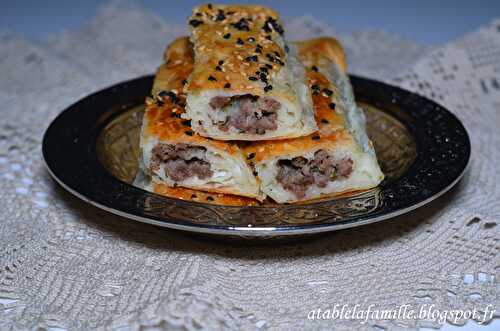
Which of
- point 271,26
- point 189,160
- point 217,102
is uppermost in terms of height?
point 271,26

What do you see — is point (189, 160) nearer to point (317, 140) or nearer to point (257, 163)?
point (257, 163)

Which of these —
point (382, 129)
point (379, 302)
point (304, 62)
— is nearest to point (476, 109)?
point (382, 129)

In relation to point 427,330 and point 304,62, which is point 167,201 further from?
point 304,62

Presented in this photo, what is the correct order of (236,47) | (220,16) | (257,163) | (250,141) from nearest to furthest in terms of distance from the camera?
(257,163) < (250,141) < (236,47) < (220,16)

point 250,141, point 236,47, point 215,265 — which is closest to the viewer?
point 215,265

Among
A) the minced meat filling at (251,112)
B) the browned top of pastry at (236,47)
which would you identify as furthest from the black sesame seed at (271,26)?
the minced meat filling at (251,112)

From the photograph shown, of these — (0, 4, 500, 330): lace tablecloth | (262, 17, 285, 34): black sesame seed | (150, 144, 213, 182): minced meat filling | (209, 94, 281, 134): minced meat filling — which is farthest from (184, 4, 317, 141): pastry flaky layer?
(0, 4, 500, 330): lace tablecloth

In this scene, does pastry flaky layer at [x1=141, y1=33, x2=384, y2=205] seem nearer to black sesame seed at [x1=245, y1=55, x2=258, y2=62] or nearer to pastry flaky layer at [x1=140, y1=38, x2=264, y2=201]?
pastry flaky layer at [x1=140, y1=38, x2=264, y2=201]

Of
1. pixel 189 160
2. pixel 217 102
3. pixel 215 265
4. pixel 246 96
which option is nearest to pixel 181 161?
pixel 189 160
